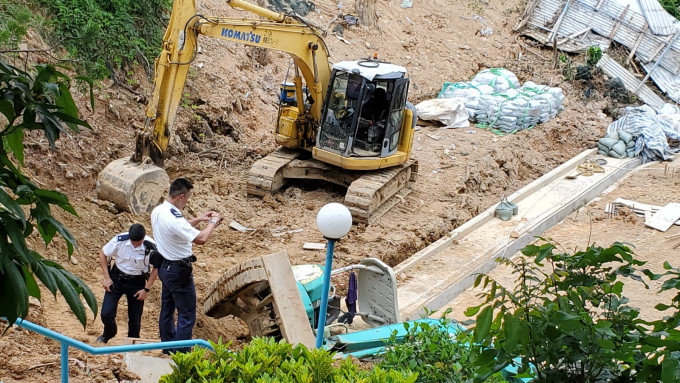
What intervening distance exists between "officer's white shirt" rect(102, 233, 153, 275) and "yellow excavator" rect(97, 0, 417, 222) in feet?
10.7

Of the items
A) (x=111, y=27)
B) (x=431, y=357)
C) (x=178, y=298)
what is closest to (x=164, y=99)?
(x=111, y=27)

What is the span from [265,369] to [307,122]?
8871 millimetres

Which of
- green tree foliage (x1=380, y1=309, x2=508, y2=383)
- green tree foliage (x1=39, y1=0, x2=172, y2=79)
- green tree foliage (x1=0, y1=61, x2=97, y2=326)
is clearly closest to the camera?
green tree foliage (x1=0, y1=61, x2=97, y2=326)

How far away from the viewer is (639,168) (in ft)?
55.2

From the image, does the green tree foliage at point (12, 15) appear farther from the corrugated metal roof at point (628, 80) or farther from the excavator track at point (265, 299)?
the corrugated metal roof at point (628, 80)

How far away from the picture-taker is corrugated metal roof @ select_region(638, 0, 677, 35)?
71.4 feet

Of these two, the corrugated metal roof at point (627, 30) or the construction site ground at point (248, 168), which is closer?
the construction site ground at point (248, 168)

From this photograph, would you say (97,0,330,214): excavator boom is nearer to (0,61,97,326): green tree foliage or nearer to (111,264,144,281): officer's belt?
(111,264,144,281): officer's belt

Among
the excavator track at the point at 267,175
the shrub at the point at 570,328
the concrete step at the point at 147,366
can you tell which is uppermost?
the shrub at the point at 570,328

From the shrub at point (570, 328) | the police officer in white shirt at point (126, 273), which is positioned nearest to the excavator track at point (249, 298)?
the police officer in white shirt at point (126, 273)

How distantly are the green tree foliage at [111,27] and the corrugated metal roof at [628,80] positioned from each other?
12.6 metres

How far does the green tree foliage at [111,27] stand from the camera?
42.1 ft

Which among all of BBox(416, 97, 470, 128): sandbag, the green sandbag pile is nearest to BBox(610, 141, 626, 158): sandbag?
the green sandbag pile

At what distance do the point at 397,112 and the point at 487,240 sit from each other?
2.56 metres
